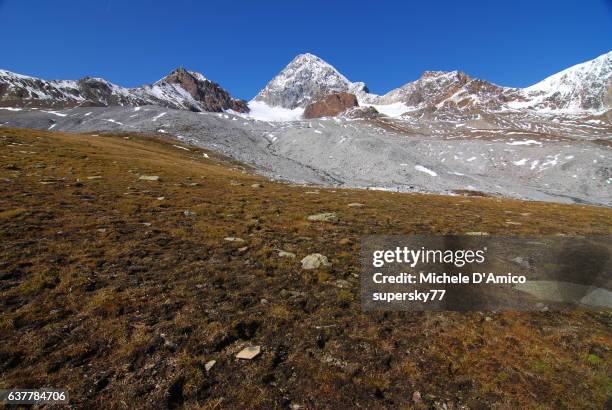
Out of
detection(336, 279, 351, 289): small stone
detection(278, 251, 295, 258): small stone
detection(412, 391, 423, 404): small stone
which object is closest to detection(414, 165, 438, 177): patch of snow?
detection(278, 251, 295, 258): small stone

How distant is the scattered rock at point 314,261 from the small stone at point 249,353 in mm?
4094

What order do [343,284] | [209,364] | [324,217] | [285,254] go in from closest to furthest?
[209,364] → [343,284] → [285,254] → [324,217]

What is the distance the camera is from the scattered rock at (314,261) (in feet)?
33.6

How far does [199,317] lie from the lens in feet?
23.1

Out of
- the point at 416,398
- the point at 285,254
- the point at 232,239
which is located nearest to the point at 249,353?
the point at 416,398

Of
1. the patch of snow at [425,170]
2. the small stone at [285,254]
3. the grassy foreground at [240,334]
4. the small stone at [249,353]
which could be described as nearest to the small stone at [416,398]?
the grassy foreground at [240,334]

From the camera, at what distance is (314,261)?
10500mm

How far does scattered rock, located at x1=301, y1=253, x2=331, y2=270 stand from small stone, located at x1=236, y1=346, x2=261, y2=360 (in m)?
4.09

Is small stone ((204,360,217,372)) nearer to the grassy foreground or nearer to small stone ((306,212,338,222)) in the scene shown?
the grassy foreground

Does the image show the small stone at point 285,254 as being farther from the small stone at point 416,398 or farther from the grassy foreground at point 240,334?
the small stone at point 416,398

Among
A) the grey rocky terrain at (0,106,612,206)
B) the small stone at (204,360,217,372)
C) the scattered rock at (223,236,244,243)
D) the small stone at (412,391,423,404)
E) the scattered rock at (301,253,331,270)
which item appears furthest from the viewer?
the grey rocky terrain at (0,106,612,206)

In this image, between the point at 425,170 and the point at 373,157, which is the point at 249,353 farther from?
the point at 373,157

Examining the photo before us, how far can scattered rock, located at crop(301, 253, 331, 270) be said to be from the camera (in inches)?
403

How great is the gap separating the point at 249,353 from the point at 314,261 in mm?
4703
